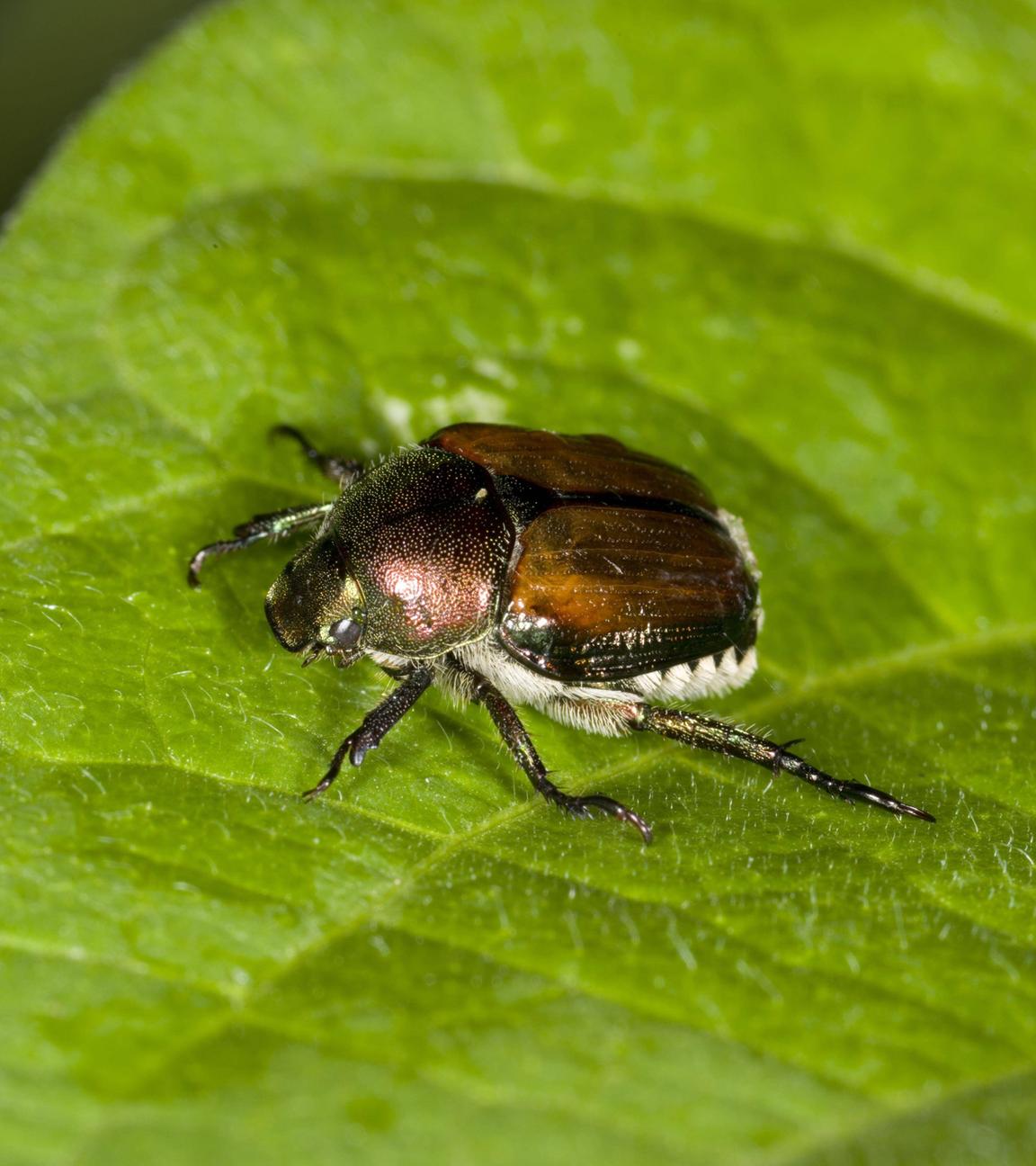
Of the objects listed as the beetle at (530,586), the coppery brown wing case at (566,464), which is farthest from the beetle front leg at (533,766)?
the coppery brown wing case at (566,464)

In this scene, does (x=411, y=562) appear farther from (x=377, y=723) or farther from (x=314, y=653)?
(x=377, y=723)

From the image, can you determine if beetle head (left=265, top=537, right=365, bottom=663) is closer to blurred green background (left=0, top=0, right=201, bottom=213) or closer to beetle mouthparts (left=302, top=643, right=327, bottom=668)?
beetle mouthparts (left=302, top=643, right=327, bottom=668)

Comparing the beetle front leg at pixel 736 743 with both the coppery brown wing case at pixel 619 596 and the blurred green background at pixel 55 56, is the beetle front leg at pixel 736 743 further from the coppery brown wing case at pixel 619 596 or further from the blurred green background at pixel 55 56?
the blurred green background at pixel 55 56

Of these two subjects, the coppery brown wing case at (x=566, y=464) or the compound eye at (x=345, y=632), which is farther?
the coppery brown wing case at (x=566, y=464)

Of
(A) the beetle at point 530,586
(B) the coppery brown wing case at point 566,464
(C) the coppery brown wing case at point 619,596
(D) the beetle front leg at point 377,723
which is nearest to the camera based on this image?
(D) the beetle front leg at point 377,723

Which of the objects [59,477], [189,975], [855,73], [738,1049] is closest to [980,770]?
[738,1049]

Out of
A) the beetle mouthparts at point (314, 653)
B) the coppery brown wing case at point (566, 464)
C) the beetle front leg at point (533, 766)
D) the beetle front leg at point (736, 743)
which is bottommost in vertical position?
the beetle mouthparts at point (314, 653)
